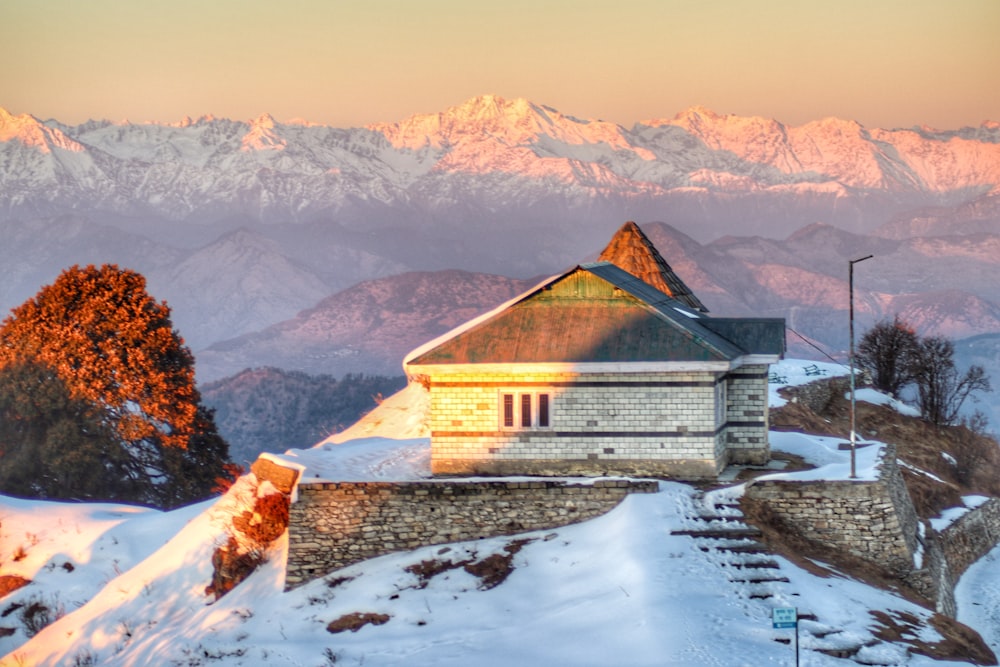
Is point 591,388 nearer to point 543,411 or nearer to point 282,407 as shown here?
point 543,411

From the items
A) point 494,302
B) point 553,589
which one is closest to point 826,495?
point 553,589

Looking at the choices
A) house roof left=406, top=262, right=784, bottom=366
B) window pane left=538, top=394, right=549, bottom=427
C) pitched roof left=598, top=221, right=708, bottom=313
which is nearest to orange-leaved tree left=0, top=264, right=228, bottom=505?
pitched roof left=598, top=221, right=708, bottom=313

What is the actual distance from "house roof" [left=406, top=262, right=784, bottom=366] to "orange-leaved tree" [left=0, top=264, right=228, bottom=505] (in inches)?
862

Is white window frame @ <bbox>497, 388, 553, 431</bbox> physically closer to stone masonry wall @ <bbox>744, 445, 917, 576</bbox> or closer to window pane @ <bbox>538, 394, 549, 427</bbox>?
window pane @ <bbox>538, 394, 549, 427</bbox>

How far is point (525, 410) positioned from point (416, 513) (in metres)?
3.92

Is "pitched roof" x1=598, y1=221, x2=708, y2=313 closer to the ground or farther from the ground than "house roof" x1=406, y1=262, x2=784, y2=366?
farther from the ground

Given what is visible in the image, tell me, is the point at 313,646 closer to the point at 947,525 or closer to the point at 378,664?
the point at 378,664

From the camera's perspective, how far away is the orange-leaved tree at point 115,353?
50.4m

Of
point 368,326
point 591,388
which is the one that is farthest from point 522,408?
point 368,326

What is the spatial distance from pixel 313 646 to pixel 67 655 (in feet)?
24.4

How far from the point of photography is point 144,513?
42.4m

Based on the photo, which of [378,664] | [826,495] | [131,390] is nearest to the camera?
[378,664]

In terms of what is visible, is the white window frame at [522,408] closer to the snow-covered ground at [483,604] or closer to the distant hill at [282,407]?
the snow-covered ground at [483,604]

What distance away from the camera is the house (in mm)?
30672
